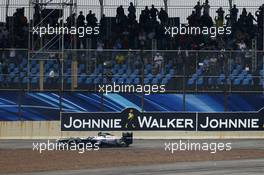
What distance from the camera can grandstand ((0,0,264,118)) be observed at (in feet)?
115

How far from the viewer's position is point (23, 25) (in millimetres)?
37344

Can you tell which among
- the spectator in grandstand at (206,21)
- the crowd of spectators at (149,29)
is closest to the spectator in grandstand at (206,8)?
the crowd of spectators at (149,29)

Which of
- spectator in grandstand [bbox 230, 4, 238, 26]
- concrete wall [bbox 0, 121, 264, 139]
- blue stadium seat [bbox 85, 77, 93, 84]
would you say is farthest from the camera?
spectator in grandstand [bbox 230, 4, 238, 26]

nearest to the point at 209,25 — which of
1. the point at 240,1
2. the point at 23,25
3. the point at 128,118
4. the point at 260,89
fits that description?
the point at 240,1

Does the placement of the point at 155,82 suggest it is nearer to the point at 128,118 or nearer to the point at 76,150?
the point at 128,118

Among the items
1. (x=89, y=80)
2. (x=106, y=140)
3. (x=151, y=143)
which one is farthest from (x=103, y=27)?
(x=151, y=143)

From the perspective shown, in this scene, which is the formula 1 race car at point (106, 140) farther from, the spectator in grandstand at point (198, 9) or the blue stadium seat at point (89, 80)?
the spectator in grandstand at point (198, 9)

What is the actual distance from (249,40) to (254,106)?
15.6 feet

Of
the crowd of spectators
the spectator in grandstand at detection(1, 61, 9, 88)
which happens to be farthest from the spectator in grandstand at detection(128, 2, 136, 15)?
the spectator in grandstand at detection(1, 61, 9, 88)

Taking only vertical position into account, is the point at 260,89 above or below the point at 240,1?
below

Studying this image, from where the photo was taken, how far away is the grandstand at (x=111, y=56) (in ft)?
115

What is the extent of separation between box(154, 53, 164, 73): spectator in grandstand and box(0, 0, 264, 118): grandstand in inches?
1.9

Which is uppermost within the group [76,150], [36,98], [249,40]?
[249,40]

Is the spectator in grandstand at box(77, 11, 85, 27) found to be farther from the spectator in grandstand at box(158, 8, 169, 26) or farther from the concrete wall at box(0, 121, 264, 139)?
the concrete wall at box(0, 121, 264, 139)
